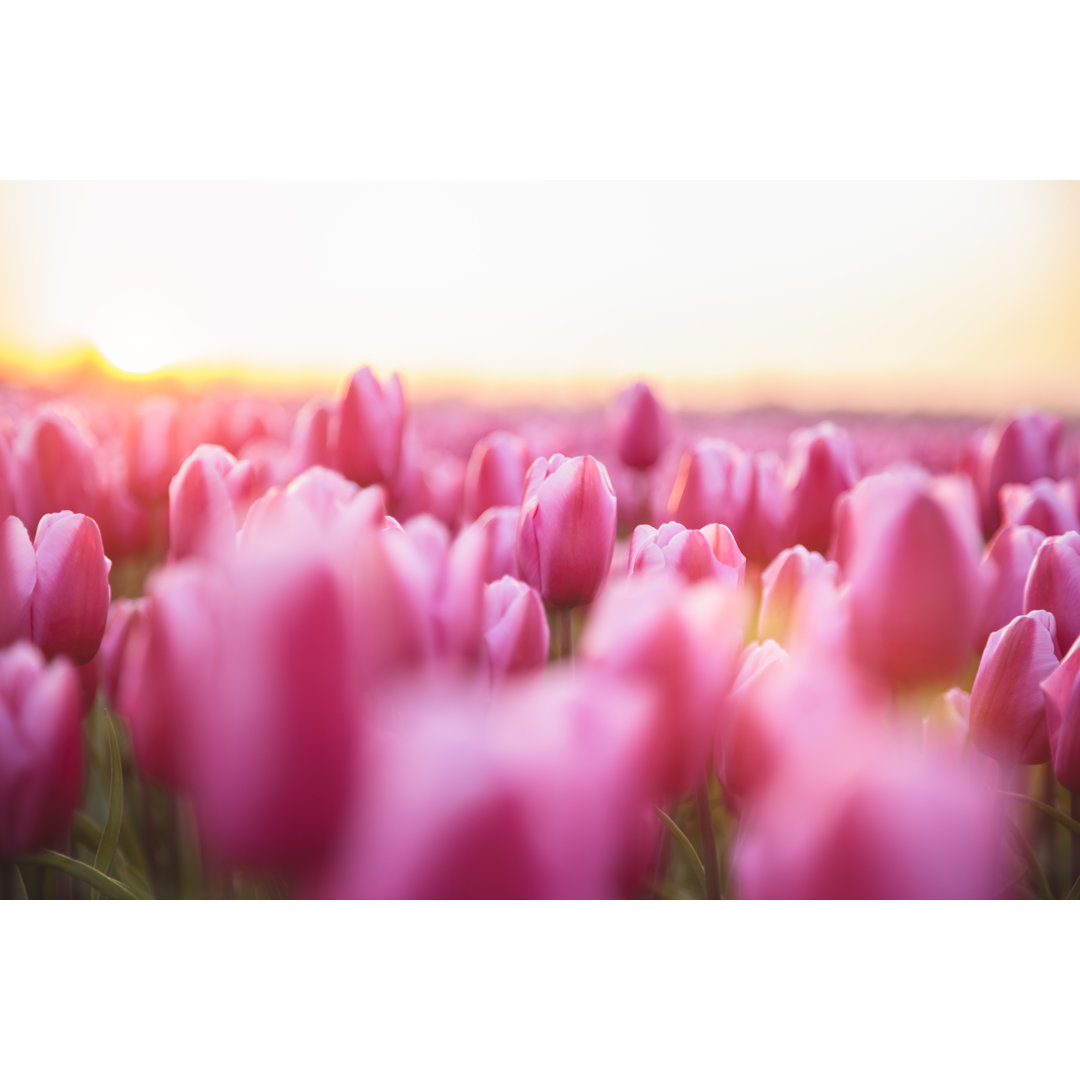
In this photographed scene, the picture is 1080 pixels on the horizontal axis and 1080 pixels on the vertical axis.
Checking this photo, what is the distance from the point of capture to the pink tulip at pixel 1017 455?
1.01 meters

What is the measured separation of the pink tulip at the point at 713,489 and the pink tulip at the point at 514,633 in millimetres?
241

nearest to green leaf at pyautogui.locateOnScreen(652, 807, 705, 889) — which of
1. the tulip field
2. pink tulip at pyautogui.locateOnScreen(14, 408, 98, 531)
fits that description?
the tulip field

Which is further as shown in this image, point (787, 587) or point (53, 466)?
point (53, 466)

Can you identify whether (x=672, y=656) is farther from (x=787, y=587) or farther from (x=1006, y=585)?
(x=1006, y=585)

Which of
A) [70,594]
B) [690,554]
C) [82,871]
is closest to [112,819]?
[82,871]

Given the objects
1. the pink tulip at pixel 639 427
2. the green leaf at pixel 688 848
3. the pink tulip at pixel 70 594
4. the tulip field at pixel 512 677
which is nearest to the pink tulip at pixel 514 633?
the tulip field at pixel 512 677

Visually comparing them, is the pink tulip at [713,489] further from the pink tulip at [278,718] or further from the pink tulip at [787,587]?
the pink tulip at [278,718]

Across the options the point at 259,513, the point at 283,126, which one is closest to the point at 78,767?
the point at 259,513

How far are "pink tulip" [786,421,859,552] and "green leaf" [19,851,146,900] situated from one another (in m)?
0.57

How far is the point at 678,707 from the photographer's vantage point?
416mm

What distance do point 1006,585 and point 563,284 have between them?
643mm

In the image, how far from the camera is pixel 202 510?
2.22 ft
